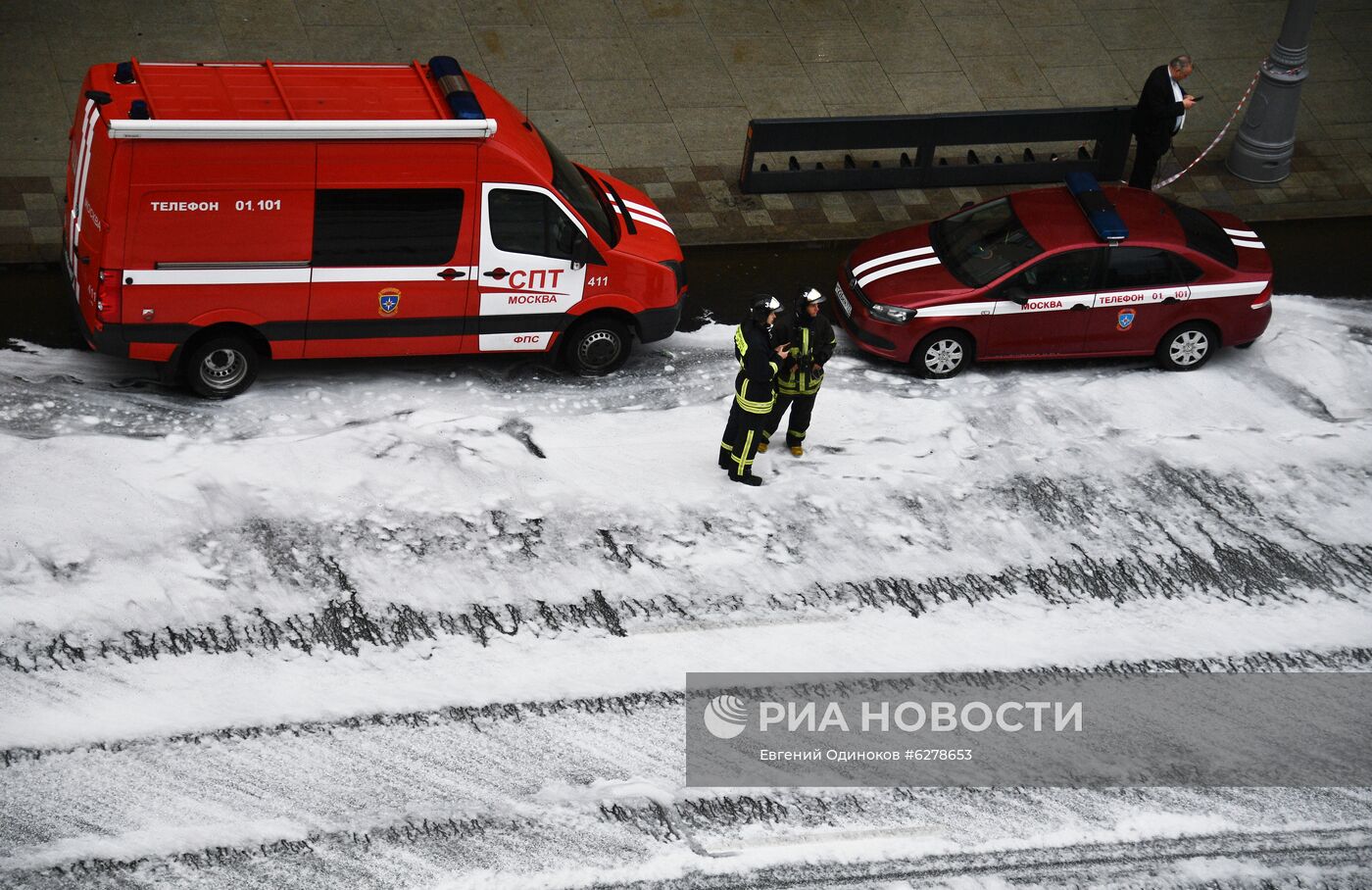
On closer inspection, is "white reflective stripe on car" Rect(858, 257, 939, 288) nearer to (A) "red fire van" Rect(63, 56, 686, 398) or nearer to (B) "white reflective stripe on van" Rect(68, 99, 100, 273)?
(A) "red fire van" Rect(63, 56, 686, 398)

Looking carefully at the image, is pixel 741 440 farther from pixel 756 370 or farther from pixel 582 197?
pixel 582 197

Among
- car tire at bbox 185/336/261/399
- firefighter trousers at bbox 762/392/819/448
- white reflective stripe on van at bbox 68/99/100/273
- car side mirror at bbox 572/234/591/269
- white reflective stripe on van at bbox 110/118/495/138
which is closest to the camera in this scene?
white reflective stripe on van at bbox 110/118/495/138

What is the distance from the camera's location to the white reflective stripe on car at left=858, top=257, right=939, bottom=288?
13.5m

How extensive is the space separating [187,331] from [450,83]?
2.83 meters

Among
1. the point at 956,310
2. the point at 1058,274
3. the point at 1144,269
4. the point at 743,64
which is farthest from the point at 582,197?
the point at 743,64

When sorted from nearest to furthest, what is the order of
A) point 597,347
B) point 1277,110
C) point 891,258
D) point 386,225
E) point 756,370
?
point 756,370 → point 386,225 → point 597,347 → point 891,258 → point 1277,110

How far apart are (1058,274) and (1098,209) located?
32.7 inches

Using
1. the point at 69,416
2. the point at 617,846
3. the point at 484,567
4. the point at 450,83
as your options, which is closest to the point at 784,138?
the point at 450,83

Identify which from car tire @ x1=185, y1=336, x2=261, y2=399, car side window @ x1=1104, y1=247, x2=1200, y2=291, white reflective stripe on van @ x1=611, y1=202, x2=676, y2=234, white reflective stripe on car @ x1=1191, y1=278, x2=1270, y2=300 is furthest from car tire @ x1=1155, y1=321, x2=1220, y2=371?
car tire @ x1=185, y1=336, x2=261, y2=399

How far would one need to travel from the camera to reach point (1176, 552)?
39.2ft

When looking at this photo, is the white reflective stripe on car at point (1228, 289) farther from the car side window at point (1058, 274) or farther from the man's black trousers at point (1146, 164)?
the man's black trousers at point (1146, 164)

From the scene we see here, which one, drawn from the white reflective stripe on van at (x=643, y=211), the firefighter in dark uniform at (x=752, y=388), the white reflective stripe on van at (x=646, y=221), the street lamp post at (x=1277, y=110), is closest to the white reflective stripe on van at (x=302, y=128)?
the white reflective stripe on van at (x=646, y=221)

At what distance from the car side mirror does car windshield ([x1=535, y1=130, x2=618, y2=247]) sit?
20cm
